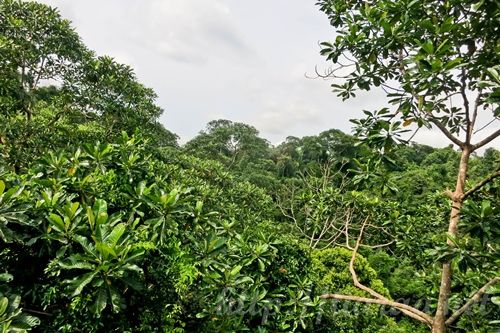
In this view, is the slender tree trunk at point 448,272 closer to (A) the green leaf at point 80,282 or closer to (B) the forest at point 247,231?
(B) the forest at point 247,231

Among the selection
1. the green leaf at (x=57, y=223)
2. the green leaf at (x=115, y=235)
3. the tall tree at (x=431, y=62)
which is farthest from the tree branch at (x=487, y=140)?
the green leaf at (x=57, y=223)

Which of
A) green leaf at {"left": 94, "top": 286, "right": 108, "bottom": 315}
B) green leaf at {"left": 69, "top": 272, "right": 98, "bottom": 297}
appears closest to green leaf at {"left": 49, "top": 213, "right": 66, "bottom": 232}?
green leaf at {"left": 69, "top": 272, "right": 98, "bottom": 297}

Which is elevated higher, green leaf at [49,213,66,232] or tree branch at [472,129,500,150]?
tree branch at [472,129,500,150]

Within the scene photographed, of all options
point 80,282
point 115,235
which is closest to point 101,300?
point 80,282

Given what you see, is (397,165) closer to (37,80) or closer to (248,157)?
(37,80)

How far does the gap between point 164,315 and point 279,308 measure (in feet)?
3.81

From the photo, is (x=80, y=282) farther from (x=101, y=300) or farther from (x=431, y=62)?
(x=431, y=62)

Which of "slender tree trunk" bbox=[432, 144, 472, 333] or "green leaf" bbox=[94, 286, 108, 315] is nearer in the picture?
"green leaf" bbox=[94, 286, 108, 315]

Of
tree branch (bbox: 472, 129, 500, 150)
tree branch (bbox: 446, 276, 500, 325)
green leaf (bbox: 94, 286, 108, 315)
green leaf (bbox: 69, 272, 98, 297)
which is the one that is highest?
tree branch (bbox: 472, 129, 500, 150)

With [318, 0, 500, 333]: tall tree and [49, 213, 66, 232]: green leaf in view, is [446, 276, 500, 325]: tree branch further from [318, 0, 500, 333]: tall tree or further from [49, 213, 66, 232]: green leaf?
[49, 213, 66, 232]: green leaf

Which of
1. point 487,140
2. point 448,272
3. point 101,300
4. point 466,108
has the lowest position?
point 101,300

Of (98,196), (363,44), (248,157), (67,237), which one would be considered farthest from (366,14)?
(248,157)

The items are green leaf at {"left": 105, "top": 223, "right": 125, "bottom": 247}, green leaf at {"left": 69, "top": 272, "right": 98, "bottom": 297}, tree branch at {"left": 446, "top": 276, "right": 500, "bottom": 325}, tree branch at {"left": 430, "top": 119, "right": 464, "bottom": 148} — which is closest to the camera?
green leaf at {"left": 69, "top": 272, "right": 98, "bottom": 297}

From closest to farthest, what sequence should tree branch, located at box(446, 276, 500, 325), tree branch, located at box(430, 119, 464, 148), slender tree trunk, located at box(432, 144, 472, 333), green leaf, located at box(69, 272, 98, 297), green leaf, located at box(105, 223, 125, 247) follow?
green leaf, located at box(69, 272, 98, 297), green leaf, located at box(105, 223, 125, 247), tree branch, located at box(446, 276, 500, 325), slender tree trunk, located at box(432, 144, 472, 333), tree branch, located at box(430, 119, 464, 148)
